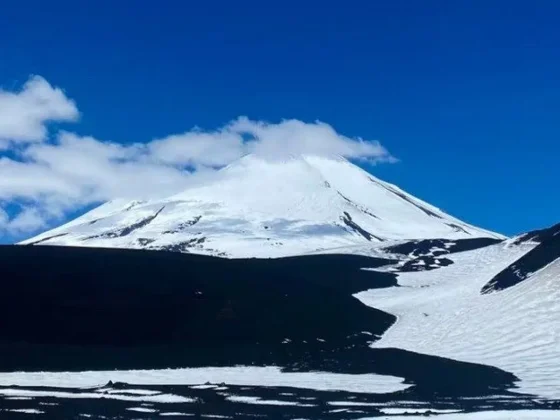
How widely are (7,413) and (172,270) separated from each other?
50210 mm

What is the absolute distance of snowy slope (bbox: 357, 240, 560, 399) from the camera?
46.6 meters

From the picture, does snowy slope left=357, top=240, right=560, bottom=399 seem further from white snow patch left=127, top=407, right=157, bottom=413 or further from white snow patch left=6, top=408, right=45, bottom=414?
white snow patch left=6, top=408, right=45, bottom=414

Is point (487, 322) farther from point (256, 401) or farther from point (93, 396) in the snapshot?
point (93, 396)

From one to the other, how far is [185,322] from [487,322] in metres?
21.6

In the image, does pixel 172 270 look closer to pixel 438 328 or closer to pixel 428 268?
pixel 438 328

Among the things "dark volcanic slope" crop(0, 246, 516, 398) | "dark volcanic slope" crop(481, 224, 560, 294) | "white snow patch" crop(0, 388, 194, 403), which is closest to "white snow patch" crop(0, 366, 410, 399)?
"dark volcanic slope" crop(0, 246, 516, 398)

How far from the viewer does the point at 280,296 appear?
228ft

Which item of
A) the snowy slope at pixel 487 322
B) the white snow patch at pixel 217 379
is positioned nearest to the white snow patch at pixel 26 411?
the white snow patch at pixel 217 379

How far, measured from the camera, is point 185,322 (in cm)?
5684

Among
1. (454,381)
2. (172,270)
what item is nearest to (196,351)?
(454,381)

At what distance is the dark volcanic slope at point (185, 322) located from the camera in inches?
1740

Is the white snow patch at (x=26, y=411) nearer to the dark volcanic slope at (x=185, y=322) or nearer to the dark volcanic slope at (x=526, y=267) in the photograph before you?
the dark volcanic slope at (x=185, y=322)

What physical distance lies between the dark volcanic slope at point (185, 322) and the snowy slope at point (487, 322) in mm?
2062

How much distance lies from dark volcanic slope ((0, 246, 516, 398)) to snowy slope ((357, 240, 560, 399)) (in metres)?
2.06
